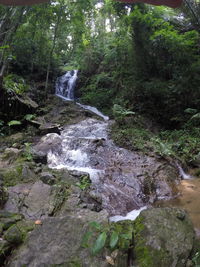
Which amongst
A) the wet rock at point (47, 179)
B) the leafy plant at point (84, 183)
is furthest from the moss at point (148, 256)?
the wet rock at point (47, 179)

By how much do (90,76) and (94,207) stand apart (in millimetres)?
13871

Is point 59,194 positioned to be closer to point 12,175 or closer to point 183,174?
point 12,175

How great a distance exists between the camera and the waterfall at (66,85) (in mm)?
15477

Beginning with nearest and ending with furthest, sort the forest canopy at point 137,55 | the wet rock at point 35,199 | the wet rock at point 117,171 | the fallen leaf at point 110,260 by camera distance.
Result: the fallen leaf at point 110,260 → the wet rock at point 35,199 → the wet rock at point 117,171 → the forest canopy at point 137,55

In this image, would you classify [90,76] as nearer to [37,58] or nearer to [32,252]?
[37,58]

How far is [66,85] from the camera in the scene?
52.4 ft

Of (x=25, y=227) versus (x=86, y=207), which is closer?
(x=25, y=227)

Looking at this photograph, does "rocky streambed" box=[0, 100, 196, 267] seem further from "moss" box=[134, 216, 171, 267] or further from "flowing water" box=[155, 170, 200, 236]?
"flowing water" box=[155, 170, 200, 236]

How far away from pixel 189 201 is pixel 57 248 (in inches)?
136

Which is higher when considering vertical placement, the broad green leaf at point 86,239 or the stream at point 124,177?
the broad green leaf at point 86,239

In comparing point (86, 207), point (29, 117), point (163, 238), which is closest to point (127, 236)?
point (163, 238)

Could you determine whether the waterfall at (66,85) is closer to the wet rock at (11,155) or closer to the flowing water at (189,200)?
the wet rock at (11,155)

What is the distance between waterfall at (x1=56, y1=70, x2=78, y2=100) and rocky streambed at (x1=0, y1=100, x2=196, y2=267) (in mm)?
8722

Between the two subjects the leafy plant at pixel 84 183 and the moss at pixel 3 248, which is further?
the leafy plant at pixel 84 183
